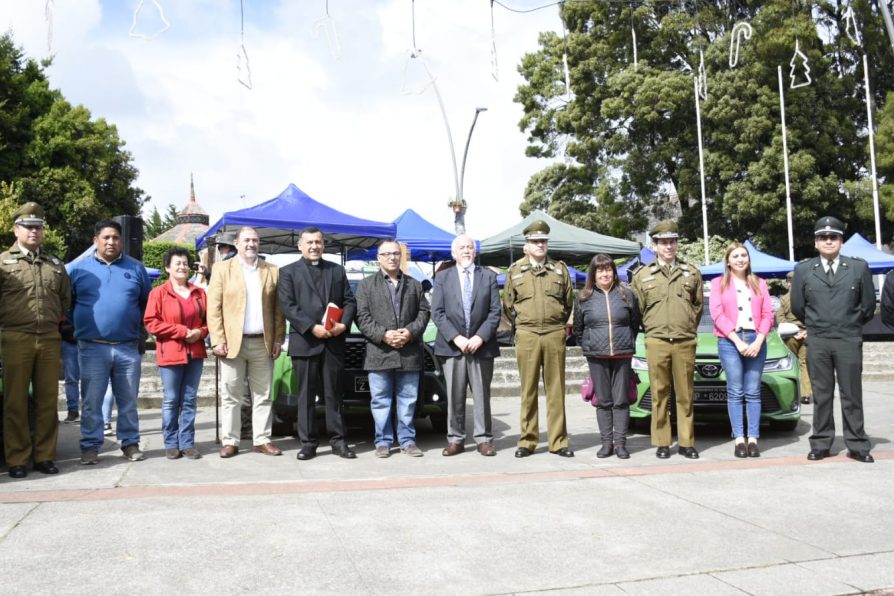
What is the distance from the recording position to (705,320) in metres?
9.52

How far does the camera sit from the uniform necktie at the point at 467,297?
7113mm

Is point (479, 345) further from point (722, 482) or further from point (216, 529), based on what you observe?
point (216, 529)

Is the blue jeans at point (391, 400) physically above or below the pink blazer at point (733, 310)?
below

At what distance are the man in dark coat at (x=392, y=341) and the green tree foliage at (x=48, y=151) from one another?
32507mm

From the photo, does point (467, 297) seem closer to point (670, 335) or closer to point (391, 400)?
point (391, 400)

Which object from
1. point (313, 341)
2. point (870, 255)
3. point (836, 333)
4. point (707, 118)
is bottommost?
point (836, 333)

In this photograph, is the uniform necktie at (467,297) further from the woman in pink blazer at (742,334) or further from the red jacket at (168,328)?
the red jacket at (168,328)

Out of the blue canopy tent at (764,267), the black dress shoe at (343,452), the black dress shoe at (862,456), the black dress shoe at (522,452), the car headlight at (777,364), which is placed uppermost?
the blue canopy tent at (764,267)

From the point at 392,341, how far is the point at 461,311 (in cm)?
68

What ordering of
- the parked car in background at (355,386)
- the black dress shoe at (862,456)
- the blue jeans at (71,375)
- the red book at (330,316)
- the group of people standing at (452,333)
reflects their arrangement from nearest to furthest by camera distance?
the black dress shoe at (862,456)
the group of people standing at (452,333)
the red book at (330,316)
the parked car in background at (355,386)
the blue jeans at (71,375)

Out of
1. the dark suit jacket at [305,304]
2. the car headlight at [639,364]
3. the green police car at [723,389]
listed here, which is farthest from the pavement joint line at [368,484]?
the car headlight at [639,364]

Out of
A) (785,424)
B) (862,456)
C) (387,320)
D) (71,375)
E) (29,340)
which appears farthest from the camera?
(71,375)

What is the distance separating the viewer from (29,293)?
6180 millimetres

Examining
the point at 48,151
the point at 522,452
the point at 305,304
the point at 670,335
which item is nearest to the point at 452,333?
the point at 522,452
